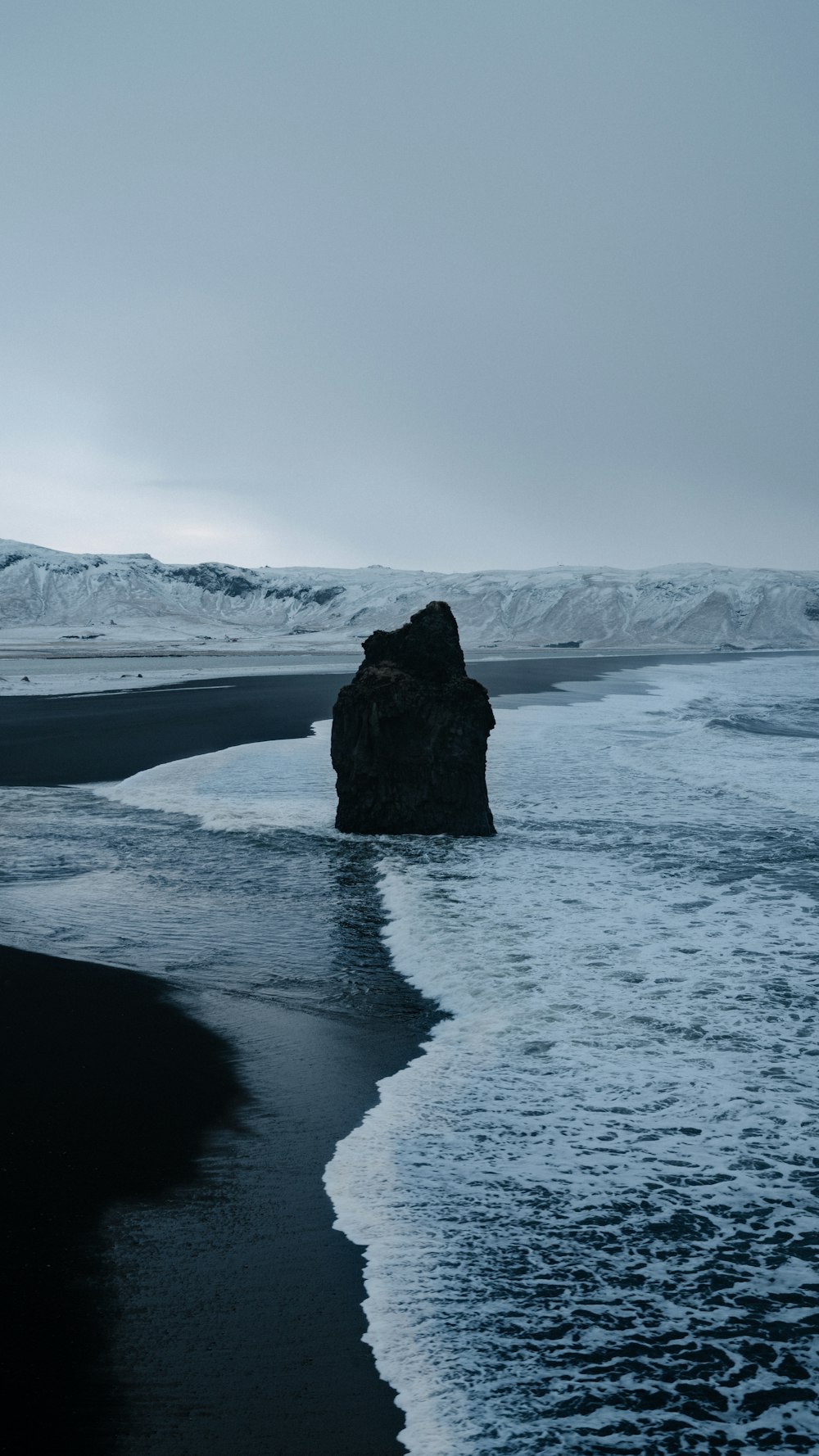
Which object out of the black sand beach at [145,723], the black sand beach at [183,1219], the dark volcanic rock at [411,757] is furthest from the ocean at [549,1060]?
the black sand beach at [145,723]

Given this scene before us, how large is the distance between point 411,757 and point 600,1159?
28.5 ft

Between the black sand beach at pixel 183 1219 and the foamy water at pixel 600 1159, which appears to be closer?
the black sand beach at pixel 183 1219

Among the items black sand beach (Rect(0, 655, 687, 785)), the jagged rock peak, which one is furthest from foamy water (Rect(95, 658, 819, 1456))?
black sand beach (Rect(0, 655, 687, 785))


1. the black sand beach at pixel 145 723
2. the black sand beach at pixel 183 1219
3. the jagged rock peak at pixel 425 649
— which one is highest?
the jagged rock peak at pixel 425 649

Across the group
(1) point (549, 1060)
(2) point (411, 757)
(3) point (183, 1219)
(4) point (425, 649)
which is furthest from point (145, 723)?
(3) point (183, 1219)

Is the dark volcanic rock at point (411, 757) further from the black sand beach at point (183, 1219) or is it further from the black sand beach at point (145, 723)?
the black sand beach at point (145, 723)

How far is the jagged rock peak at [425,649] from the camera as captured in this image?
1422cm

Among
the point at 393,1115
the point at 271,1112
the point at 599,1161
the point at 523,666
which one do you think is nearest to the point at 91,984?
the point at 271,1112

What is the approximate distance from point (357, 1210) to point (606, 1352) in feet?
4.14

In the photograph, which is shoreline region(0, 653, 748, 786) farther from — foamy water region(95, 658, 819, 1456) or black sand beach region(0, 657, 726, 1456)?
black sand beach region(0, 657, 726, 1456)

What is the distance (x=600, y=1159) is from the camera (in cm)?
483

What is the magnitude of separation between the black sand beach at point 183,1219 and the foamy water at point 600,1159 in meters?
0.21

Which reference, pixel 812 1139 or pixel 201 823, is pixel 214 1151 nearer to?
A: pixel 812 1139

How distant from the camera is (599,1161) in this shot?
15.8ft
